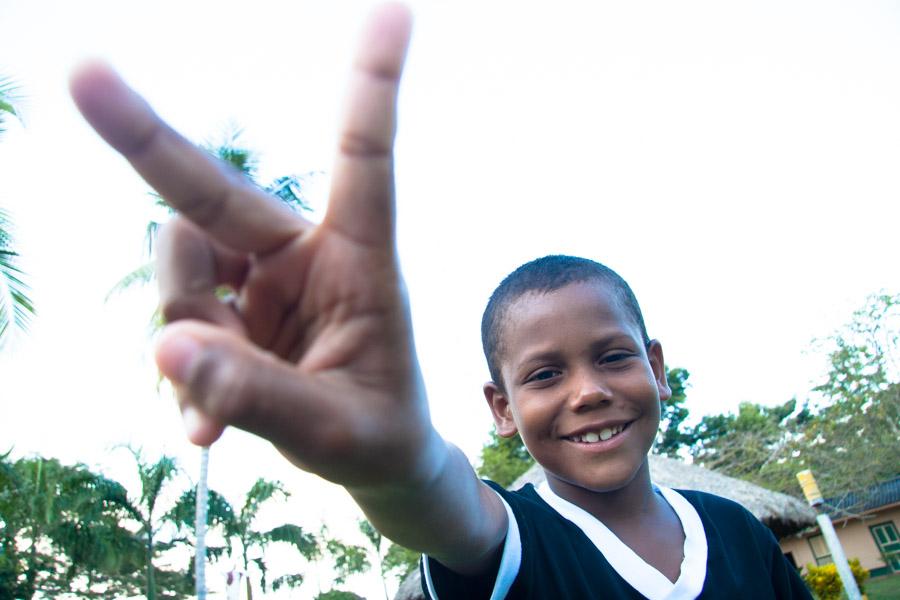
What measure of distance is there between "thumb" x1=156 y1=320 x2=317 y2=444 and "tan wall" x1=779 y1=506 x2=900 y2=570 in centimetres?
2857

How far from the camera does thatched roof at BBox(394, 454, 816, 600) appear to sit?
12.4 meters

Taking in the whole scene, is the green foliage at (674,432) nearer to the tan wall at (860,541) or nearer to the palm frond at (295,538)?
the tan wall at (860,541)

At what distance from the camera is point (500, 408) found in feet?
6.57

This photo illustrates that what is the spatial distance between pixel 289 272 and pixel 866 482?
81.5 ft

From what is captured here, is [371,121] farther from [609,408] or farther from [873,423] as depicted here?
[873,423]

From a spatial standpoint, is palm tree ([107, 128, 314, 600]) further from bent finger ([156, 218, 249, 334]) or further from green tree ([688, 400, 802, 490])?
green tree ([688, 400, 802, 490])

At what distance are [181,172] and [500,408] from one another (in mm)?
1406

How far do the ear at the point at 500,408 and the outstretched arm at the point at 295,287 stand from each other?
1028 millimetres

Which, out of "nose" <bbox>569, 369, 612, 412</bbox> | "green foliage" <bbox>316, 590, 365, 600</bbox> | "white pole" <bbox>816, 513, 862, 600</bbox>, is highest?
"green foliage" <bbox>316, 590, 365, 600</bbox>

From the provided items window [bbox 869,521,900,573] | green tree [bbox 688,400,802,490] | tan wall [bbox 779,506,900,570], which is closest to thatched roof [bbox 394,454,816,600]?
green tree [bbox 688,400,802,490]

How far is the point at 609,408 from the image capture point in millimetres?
1681

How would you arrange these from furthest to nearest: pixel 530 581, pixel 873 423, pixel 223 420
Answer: pixel 873 423 < pixel 530 581 < pixel 223 420

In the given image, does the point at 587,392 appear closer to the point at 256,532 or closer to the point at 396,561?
the point at 256,532

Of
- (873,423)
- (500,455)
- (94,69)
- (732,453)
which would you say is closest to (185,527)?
(500,455)
